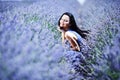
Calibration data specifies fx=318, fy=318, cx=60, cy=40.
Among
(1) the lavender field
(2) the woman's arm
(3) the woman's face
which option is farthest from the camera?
(3) the woman's face

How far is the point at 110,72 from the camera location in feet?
8.48

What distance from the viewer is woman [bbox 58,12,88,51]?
355cm

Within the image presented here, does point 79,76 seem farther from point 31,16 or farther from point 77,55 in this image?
point 31,16

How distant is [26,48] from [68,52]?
120cm

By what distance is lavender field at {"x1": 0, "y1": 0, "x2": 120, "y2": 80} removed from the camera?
200 cm

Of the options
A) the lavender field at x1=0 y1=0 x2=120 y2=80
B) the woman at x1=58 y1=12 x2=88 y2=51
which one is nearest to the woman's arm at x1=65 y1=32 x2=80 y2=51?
the woman at x1=58 y1=12 x2=88 y2=51

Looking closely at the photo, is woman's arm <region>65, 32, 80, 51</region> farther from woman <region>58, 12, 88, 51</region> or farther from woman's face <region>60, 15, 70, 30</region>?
woman's face <region>60, 15, 70, 30</region>

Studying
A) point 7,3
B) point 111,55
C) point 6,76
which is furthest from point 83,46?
point 6,76

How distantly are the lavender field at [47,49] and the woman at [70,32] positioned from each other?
0.30 feet

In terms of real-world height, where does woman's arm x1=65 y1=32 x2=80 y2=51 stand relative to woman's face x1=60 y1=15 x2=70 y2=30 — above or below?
below

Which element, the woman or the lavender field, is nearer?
the lavender field

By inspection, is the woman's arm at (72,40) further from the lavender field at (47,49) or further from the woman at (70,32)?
the lavender field at (47,49)

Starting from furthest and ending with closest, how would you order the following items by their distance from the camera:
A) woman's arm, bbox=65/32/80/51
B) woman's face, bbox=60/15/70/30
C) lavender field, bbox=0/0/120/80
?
woman's face, bbox=60/15/70/30
woman's arm, bbox=65/32/80/51
lavender field, bbox=0/0/120/80

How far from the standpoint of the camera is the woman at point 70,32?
11.7 feet
